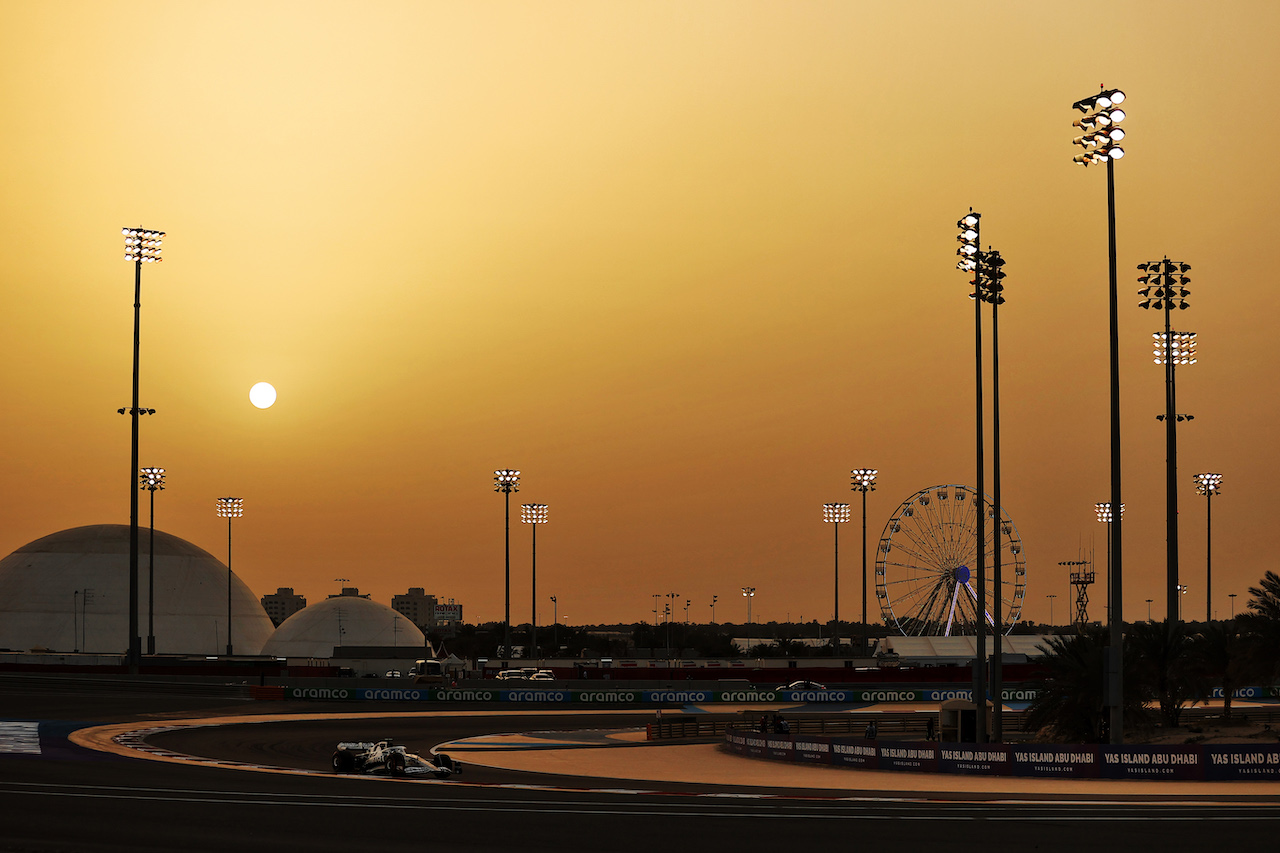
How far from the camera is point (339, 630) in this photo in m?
148

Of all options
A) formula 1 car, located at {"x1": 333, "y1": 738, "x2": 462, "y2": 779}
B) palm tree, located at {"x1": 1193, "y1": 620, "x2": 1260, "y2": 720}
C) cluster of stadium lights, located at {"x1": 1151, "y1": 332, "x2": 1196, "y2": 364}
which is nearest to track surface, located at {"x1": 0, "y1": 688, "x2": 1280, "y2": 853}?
formula 1 car, located at {"x1": 333, "y1": 738, "x2": 462, "y2": 779}

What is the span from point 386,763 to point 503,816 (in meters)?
10.7

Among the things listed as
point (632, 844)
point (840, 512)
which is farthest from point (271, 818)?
point (840, 512)

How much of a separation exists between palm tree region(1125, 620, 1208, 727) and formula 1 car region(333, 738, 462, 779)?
24987mm

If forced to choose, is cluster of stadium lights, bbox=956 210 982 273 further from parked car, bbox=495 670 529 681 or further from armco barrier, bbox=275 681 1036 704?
parked car, bbox=495 670 529 681

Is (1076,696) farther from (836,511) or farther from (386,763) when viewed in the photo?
(836,511)

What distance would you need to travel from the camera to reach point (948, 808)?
2538 centimetres

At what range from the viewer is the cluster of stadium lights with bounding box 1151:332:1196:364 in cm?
5991

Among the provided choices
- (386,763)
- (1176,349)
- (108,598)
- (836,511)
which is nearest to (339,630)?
(108,598)

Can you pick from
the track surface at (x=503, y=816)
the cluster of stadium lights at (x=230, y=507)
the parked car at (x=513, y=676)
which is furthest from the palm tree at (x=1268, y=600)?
the cluster of stadium lights at (x=230, y=507)

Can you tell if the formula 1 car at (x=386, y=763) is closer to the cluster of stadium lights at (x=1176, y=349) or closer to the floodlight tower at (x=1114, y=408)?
the floodlight tower at (x=1114, y=408)

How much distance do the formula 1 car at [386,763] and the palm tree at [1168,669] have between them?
25.0m

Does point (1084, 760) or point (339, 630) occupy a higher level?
point (1084, 760)

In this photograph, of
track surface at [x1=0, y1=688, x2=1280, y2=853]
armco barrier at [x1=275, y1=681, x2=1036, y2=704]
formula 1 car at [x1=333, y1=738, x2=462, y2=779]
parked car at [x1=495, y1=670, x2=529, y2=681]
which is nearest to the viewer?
track surface at [x1=0, y1=688, x2=1280, y2=853]
